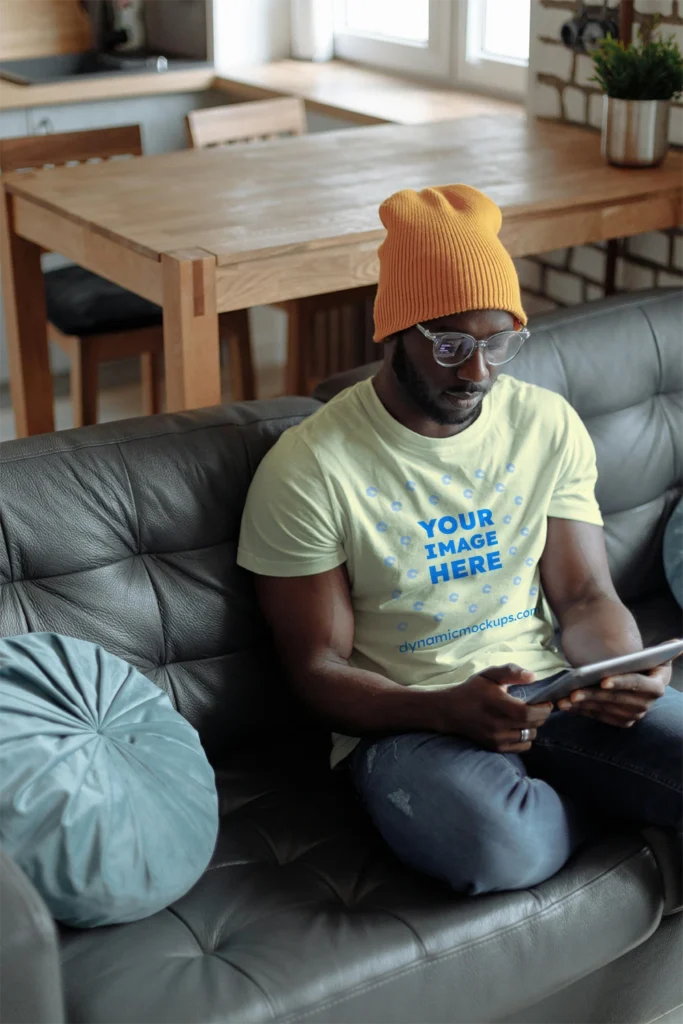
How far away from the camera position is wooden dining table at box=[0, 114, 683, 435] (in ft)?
7.54

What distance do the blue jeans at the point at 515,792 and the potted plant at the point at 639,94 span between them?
4.80ft

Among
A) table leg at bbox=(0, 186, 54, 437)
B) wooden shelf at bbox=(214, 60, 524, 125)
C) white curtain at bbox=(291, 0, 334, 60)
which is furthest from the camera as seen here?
white curtain at bbox=(291, 0, 334, 60)

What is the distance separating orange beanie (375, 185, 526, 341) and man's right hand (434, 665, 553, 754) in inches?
19.9

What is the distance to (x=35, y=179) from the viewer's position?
2754 millimetres

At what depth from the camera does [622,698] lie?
1.66 metres

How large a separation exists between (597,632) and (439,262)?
588mm

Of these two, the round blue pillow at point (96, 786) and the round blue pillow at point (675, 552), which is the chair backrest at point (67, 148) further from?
the round blue pillow at point (96, 786)

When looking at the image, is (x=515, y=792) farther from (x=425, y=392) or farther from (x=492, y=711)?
(x=425, y=392)

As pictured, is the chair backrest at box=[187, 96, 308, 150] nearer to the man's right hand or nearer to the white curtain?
the white curtain

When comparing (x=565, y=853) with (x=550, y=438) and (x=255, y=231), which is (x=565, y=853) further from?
(x=255, y=231)

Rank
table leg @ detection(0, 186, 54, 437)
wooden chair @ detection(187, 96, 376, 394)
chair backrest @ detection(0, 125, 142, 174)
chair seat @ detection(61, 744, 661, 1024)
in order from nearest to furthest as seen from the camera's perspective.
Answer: chair seat @ detection(61, 744, 661, 1024) < table leg @ detection(0, 186, 54, 437) < chair backrest @ detection(0, 125, 142, 174) < wooden chair @ detection(187, 96, 376, 394)

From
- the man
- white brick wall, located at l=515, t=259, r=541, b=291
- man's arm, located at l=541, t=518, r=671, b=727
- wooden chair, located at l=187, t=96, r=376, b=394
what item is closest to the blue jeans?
the man

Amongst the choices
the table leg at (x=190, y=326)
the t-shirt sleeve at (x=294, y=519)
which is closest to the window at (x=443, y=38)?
the table leg at (x=190, y=326)

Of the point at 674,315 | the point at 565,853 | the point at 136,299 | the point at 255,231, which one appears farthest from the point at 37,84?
the point at 565,853
